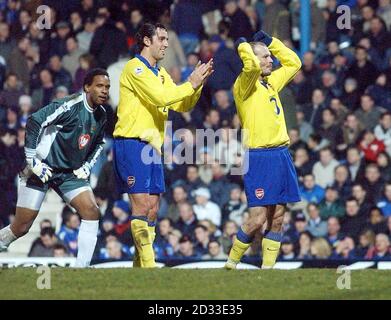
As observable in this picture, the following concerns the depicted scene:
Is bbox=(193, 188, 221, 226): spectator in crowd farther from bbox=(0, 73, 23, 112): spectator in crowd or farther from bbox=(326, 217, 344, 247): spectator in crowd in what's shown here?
bbox=(0, 73, 23, 112): spectator in crowd

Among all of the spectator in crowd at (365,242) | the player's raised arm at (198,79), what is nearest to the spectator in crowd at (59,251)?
the spectator in crowd at (365,242)

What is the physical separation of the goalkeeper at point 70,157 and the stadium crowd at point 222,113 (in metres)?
4.37

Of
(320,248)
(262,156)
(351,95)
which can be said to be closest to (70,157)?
(262,156)

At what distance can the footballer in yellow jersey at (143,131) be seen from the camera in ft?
41.1

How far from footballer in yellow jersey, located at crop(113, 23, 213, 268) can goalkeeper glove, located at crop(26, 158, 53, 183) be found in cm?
66

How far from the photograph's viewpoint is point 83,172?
1270 cm

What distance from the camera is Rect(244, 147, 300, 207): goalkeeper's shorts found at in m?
12.6

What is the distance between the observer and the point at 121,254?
17156 mm

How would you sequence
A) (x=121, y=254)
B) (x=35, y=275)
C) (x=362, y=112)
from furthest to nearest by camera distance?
(x=362, y=112), (x=121, y=254), (x=35, y=275)

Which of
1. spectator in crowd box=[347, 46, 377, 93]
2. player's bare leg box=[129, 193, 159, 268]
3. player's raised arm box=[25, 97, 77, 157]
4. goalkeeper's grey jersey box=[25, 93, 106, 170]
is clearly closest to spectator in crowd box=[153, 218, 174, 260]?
spectator in crowd box=[347, 46, 377, 93]

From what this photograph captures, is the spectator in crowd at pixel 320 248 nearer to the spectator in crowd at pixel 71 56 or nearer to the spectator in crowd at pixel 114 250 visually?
the spectator in crowd at pixel 114 250
